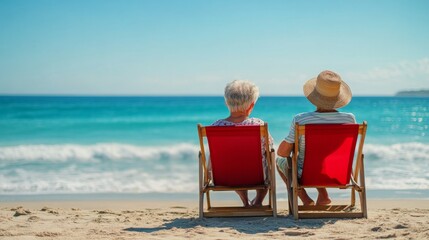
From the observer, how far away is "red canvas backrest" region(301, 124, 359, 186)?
166 inches

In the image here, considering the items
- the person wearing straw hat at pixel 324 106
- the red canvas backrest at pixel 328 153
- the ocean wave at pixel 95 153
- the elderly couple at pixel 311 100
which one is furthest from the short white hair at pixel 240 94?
the ocean wave at pixel 95 153

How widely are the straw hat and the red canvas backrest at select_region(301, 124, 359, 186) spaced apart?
27 centimetres

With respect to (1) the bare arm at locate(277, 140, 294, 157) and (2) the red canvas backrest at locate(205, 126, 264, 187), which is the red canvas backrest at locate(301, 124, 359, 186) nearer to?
(1) the bare arm at locate(277, 140, 294, 157)

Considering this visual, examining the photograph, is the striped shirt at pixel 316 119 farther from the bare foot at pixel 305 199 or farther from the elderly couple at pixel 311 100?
the bare foot at pixel 305 199

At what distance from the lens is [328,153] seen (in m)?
4.36

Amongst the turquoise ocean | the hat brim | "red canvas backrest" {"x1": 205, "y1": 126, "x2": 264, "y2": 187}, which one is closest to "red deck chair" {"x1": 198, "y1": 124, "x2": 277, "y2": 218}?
"red canvas backrest" {"x1": 205, "y1": 126, "x2": 264, "y2": 187}

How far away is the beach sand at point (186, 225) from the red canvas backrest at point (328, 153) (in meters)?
0.32

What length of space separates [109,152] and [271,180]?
915 centimetres

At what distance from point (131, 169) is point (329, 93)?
570cm

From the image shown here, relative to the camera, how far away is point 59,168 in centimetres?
957

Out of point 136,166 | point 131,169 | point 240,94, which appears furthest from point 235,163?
point 136,166

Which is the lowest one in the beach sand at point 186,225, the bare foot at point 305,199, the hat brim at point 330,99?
the beach sand at point 186,225

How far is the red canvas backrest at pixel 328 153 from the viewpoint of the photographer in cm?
422

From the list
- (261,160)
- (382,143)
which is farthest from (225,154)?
(382,143)
